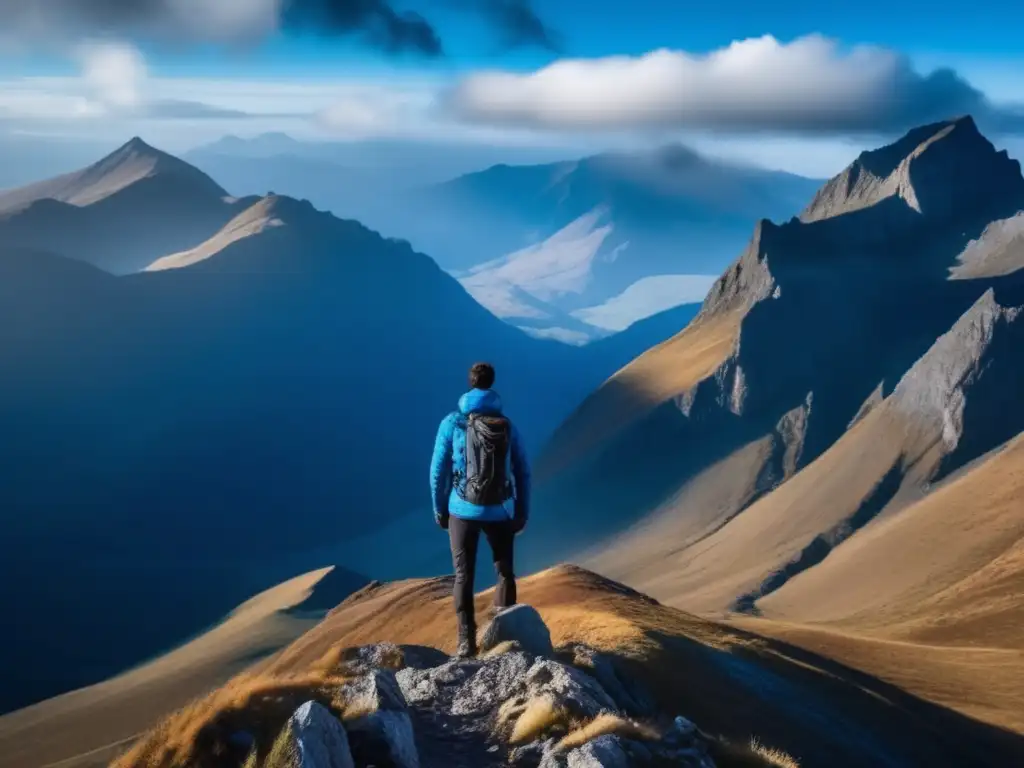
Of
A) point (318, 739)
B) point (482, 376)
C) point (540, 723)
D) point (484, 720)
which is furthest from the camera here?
point (482, 376)

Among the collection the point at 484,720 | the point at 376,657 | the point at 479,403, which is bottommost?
the point at 484,720

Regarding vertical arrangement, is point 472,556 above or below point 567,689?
above

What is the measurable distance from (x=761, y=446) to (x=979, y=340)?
45.5 meters

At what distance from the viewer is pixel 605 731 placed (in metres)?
12.8

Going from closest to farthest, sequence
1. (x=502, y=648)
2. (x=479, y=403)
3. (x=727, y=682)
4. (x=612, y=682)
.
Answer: (x=479, y=403), (x=502, y=648), (x=612, y=682), (x=727, y=682)

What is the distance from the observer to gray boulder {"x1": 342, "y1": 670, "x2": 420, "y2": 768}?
12.0 meters

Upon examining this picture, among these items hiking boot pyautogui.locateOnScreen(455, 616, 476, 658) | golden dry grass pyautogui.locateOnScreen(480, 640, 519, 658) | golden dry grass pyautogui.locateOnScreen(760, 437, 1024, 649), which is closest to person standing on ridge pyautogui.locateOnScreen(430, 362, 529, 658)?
hiking boot pyautogui.locateOnScreen(455, 616, 476, 658)

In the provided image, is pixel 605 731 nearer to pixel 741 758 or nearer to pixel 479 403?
pixel 741 758

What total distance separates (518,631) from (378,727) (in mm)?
5129

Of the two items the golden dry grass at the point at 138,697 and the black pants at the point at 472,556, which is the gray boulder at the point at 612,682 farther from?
the golden dry grass at the point at 138,697

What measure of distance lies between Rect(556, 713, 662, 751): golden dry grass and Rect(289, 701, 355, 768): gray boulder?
9.39ft

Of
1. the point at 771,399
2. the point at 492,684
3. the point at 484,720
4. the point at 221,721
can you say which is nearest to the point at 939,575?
the point at 492,684

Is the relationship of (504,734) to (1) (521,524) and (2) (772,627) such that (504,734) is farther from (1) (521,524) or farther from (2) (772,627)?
(2) (772,627)

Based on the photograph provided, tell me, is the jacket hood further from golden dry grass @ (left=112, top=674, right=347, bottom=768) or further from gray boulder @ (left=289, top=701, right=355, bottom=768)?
gray boulder @ (left=289, top=701, right=355, bottom=768)
